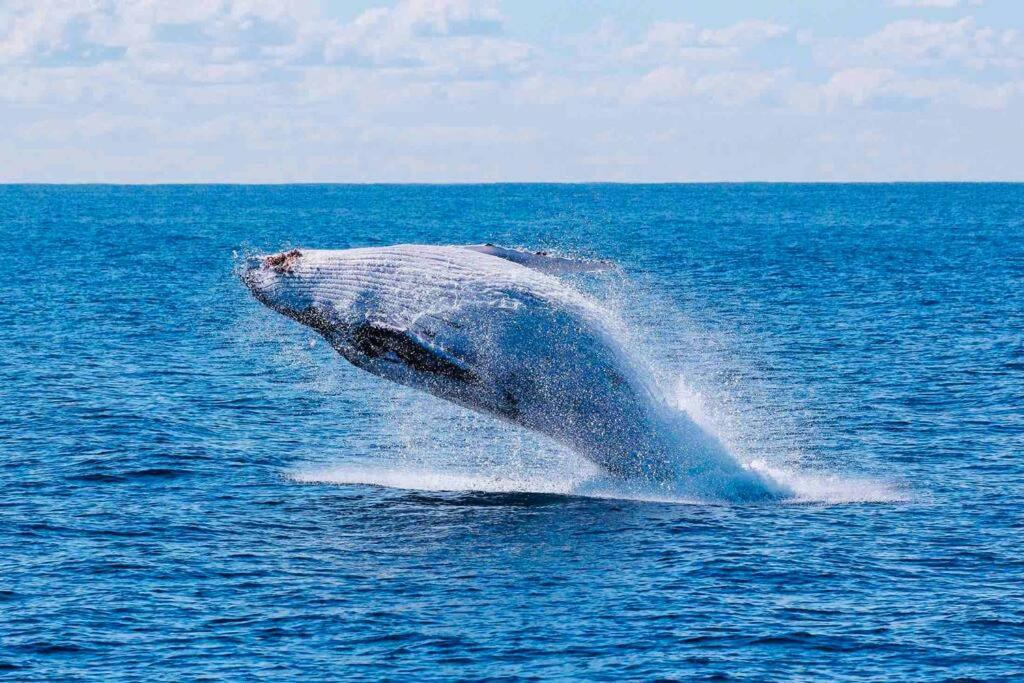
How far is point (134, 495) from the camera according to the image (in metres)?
32.8

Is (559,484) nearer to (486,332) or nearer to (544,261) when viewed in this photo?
(486,332)

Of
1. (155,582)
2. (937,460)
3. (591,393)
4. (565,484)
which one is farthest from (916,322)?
(155,582)

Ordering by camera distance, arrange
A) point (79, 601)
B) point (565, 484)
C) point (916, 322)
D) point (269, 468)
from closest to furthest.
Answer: point (79, 601), point (565, 484), point (269, 468), point (916, 322)

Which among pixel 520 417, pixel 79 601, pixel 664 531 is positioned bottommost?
pixel 79 601

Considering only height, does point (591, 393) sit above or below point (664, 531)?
above

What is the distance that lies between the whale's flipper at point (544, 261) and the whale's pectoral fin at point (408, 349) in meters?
1.98

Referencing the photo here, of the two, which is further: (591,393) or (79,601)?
(591,393)

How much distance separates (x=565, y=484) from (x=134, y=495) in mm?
9805

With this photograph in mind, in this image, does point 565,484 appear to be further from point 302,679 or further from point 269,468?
point 302,679

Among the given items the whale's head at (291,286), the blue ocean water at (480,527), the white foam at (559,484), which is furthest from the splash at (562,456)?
the whale's head at (291,286)

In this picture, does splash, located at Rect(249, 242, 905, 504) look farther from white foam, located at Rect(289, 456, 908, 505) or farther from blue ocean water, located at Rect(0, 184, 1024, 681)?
blue ocean water, located at Rect(0, 184, 1024, 681)

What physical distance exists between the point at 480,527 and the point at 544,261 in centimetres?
619

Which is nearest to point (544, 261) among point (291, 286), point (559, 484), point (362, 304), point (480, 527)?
point (362, 304)

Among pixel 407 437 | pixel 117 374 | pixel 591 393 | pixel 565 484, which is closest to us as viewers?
pixel 591 393
